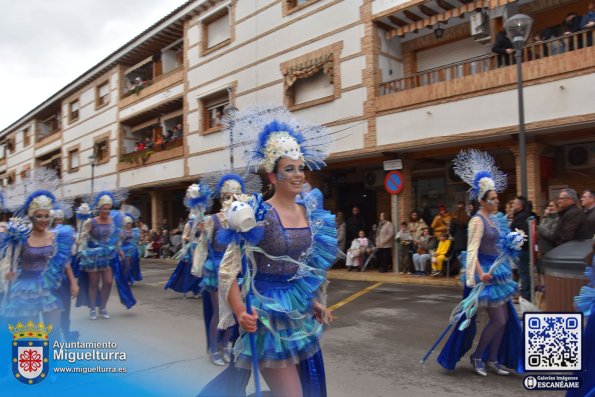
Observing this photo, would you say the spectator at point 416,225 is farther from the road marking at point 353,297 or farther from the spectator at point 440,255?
the road marking at point 353,297

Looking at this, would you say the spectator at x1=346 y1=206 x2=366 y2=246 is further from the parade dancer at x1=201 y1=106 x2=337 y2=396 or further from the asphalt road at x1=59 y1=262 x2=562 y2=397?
the parade dancer at x1=201 y1=106 x2=337 y2=396

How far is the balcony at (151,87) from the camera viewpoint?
2248 cm

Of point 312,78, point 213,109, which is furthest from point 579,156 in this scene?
point 213,109

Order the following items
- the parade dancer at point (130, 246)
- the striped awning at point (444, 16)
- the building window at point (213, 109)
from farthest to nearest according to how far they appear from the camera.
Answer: the building window at point (213, 109) < the parade dancer at point (130, 246) < the striped awning at point (444, 16)

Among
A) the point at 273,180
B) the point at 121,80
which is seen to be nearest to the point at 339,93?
the point at 273,180

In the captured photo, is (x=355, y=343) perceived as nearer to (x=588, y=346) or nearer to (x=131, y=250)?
(x=588, y=346)

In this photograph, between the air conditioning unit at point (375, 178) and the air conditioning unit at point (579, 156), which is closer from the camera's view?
the air conditioning unit at point (579, 156)

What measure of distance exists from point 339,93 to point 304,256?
1205cm

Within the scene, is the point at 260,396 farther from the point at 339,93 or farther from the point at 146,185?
the point at 146,185

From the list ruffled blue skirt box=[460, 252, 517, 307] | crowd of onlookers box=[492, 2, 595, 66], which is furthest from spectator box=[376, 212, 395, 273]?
ruffled blue skirt box=[460, 252, 517, 307]

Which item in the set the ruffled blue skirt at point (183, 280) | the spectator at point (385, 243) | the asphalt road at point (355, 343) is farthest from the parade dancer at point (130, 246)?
the spectator at point (385, 243)

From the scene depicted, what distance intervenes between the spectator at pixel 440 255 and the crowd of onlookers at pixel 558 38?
4.53m

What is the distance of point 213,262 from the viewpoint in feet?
20.5

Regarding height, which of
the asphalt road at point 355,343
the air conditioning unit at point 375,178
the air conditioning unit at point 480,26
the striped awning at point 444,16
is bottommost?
the asphalt road at point 355,343
